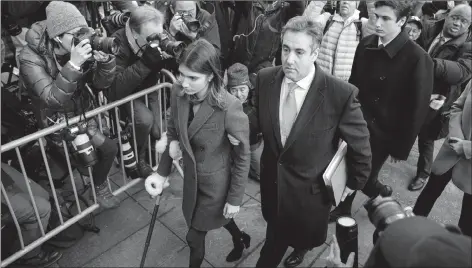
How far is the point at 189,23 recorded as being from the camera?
13.0 ft

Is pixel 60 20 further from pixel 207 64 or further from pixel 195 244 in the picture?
pixel 195 244

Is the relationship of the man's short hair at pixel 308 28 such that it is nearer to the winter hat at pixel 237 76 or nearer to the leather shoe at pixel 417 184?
the winter hat at pixel 237 76

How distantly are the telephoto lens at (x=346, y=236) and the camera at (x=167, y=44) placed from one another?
2099 millimetres

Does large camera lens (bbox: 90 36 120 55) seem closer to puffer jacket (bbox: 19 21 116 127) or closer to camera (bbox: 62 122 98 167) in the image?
puffer jacket (bbox: 19 21 116 127)

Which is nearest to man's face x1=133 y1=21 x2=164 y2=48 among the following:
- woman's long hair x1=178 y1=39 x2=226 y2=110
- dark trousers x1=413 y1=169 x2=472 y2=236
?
woman's long hair x1=178 y1=39 x2=226 y2=110

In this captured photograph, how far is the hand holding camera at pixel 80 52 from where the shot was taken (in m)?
2.94

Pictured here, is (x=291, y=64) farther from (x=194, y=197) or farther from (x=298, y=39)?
(x=194, y=197)

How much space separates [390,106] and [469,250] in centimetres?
227

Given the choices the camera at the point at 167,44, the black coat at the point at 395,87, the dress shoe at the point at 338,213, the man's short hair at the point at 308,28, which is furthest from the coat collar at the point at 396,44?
the camera at the point at 167,44

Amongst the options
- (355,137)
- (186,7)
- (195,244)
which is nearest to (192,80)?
(355,137)

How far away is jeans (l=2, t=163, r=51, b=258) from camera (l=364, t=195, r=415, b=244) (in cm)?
275

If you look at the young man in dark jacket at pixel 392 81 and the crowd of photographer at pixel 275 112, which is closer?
the crowd of photographer at pixel 275 112

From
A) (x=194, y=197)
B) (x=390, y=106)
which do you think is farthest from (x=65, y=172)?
(x=390, y=106)

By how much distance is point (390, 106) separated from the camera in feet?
10.3
